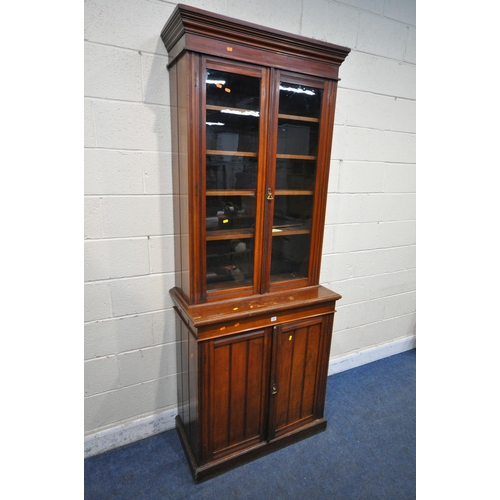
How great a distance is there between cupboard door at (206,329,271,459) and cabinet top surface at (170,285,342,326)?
5.3 inches

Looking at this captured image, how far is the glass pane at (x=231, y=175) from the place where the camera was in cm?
149

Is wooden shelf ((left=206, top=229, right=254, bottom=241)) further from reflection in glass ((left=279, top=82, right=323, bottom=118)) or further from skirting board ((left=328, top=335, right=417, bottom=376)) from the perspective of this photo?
skirting board ((left=328, top=335, right=417, bottom=376))

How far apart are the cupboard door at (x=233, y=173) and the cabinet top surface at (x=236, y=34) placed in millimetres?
110

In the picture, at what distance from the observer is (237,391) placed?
170 centimetres

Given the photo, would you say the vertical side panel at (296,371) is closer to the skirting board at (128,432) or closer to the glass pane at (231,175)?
the glass pane at (231,175)

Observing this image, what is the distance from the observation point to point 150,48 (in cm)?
153

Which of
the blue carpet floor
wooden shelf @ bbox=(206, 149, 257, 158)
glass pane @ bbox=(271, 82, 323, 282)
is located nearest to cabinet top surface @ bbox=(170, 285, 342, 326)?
glass pane @ bbox=(271, 82, 323, 282)

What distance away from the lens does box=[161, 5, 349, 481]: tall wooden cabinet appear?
143 centimetres

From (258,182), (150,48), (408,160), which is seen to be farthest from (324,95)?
(408,160)

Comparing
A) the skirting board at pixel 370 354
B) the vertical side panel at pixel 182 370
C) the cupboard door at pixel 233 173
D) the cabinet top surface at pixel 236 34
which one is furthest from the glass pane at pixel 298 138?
the skirting board at pixel 370 354

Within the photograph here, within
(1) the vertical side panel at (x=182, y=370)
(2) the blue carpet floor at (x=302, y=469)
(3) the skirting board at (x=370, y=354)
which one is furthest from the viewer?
(3) the skirting board at (x=370, y=354)

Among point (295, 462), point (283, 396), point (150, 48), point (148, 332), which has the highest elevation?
point (150, 48)

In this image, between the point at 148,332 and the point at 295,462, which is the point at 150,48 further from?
the point at 295,462

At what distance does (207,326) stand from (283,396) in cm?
74
